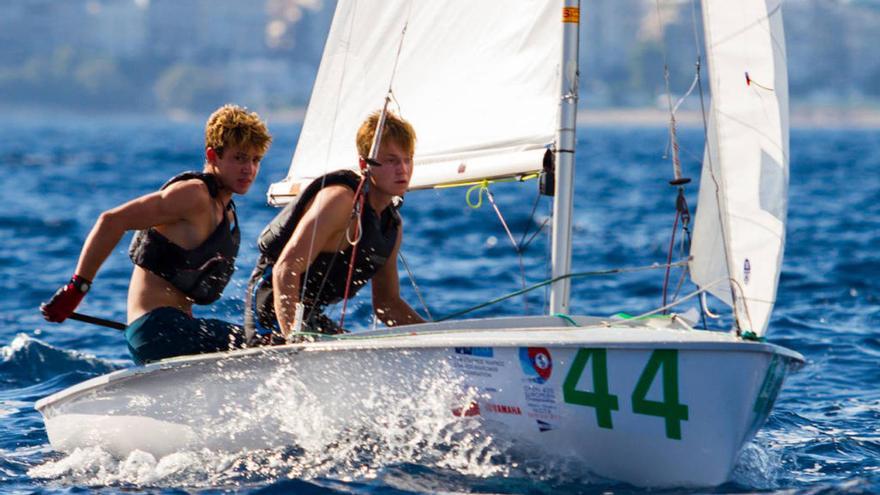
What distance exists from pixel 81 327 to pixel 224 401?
423cm

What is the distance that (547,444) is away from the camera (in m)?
4.55

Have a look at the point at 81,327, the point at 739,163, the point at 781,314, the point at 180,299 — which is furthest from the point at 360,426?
the point at 781,314

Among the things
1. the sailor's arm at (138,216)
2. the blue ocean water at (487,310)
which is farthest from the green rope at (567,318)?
the sailor's arm at (138,216)

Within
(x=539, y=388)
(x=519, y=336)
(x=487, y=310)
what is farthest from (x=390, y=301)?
(x=487, y=310)

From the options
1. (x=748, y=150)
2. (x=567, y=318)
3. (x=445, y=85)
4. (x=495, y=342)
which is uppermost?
(x=445, y=85)

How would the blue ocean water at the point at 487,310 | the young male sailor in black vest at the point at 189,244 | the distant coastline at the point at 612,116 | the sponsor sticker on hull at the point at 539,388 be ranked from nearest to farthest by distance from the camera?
the sponsor sticker on hull at the point at 539,388
the blue ocean water at the point at 487,310
the young male sailor in black vest at the point at 189,244
the distant coastline at the point at 612,116

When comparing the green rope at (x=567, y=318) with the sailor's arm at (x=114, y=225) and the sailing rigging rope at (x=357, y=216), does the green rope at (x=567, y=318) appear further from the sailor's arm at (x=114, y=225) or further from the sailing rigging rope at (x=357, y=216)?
the sailor's arm at (x=114, y=225)

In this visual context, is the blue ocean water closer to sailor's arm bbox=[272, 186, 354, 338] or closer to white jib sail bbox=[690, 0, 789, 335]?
white jib sail bbox=[690, 0, 789, 335]

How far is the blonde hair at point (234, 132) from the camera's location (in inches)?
201

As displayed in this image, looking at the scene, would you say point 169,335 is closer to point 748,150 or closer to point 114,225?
point 114,225

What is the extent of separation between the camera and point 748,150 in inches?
192

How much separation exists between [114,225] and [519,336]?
1.54 m

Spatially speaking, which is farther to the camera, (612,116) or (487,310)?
(612,116)

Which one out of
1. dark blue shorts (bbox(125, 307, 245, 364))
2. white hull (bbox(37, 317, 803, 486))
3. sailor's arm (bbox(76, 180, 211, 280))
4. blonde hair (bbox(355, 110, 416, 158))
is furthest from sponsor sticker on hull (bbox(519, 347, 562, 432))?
sailor's arm (bbox(76, 180, 211, 280))
